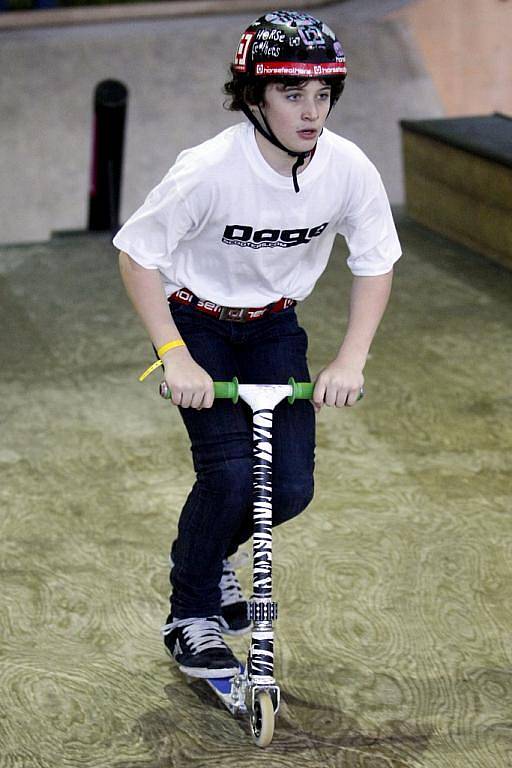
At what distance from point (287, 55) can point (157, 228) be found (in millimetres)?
459

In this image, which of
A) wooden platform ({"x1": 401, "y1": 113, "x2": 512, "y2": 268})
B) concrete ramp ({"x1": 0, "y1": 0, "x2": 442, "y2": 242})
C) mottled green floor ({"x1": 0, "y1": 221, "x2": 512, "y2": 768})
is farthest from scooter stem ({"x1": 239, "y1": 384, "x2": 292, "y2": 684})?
concrete ramp ({"x1": 0, "y1": 0, "x2": 442, "y2": 242})

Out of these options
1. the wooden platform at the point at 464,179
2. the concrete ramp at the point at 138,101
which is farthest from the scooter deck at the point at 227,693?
the concrete ramp at the point at 138,101

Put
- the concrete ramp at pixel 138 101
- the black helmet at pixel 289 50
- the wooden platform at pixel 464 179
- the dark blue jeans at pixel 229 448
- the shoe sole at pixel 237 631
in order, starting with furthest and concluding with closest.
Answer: the concrete ramp at pixel 138 101
the wooden platform at pixel 464 179
the shoe sole at pixel 237 631
the dark blue jeans at pixel 229 448
the black helmet at pixel 289 50

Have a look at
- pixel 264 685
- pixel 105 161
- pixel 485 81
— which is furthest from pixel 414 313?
pixel 485 81

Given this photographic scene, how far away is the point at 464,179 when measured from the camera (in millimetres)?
6922

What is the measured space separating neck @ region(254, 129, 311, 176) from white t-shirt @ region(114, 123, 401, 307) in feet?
0.04

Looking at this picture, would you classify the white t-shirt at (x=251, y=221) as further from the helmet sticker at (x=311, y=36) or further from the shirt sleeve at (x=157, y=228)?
the helmet sticker at (x=311, y=36)

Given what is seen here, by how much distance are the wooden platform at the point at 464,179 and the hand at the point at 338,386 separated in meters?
4.03

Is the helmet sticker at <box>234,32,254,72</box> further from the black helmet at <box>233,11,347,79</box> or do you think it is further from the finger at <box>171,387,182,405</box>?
the finger at <box>171,387,182,405</box>

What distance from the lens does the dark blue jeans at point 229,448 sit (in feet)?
8.67

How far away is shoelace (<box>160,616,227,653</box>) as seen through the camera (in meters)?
2.77

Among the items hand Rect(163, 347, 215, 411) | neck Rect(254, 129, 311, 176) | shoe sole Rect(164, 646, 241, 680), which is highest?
neck Rect(254, 129, 311, 176)

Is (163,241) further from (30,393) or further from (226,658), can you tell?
(30,393)

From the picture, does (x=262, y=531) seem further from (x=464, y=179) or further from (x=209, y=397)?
(x=464, y=179)
